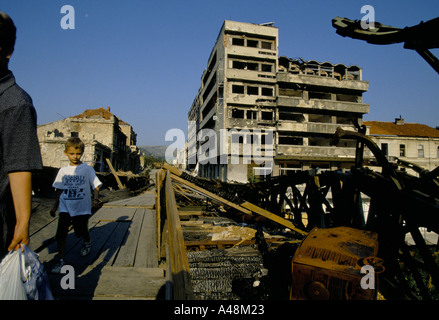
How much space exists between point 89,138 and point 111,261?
44.7 meters

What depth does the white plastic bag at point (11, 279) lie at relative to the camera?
1274 mm

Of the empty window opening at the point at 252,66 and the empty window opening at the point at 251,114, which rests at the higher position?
the empty window opening at the point at 252,66

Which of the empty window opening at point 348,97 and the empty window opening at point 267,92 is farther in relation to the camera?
the empty window opening at point 348,97

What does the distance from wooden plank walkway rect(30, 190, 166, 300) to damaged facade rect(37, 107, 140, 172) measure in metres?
23.1

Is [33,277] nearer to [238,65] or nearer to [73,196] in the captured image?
[73,196]

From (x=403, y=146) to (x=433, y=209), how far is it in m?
45.7

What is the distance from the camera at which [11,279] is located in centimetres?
130

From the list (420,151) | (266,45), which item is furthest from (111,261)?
(420,151)

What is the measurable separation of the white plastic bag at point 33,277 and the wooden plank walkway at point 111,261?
1293mm

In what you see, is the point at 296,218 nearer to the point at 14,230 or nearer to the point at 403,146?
the point at 14,230

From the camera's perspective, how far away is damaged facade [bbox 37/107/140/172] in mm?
29719

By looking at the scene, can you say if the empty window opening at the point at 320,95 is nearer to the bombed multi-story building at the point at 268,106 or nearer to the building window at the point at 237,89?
the bombed multi-story building at the point at 268,106

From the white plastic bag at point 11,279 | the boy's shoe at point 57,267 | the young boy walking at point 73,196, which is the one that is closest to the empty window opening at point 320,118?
the young boy walking at point 73,196
